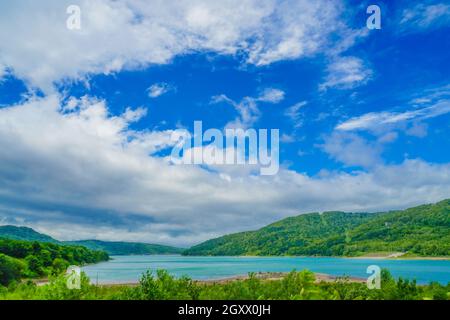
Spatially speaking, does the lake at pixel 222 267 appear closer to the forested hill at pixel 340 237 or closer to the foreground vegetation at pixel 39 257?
the forested hill at pixel 340 237

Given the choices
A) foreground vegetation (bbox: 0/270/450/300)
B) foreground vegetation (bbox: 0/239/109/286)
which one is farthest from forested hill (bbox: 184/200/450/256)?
foreground vegetation (bbox: 0/270/450/300)

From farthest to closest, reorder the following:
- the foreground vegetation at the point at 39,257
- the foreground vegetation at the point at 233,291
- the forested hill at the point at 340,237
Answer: the forested hill at the point at 340,237 < the foreground vegetation at the point at 39,257 < the foreground vegetation at the point at 233,291

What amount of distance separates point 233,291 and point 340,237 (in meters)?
38.9

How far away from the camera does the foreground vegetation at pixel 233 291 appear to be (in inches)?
285

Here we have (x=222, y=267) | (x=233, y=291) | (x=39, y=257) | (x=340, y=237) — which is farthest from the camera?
(x=340, y=237)

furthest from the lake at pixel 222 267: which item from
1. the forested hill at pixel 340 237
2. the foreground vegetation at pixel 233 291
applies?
the foreground vegetation at pixel 233 291

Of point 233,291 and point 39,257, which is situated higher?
point 233,291

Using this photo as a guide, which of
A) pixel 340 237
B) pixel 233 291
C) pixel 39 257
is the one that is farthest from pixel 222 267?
pixel 233 291

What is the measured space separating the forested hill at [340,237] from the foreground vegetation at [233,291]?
2313 centimetres

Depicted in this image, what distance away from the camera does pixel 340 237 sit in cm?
4412

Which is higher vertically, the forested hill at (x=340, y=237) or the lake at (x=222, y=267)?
the forested hill at (x=340, y=237)

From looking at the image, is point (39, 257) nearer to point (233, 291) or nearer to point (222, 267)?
point (222, 267)
